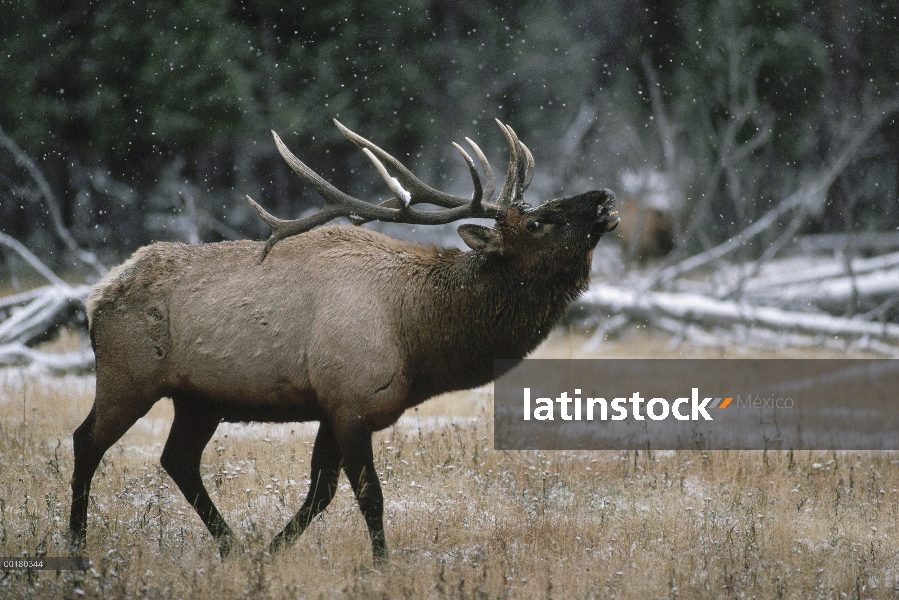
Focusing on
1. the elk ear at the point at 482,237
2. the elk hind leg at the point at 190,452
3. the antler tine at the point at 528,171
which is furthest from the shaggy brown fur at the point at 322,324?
the antler tine at the point at 528,171

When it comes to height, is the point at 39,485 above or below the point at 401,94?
below

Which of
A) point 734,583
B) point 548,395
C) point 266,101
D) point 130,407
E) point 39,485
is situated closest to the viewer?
point 734,583

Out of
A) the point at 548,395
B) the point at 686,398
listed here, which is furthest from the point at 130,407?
the point at 686,398

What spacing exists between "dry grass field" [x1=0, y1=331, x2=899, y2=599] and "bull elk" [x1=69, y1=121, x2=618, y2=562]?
0.35 m

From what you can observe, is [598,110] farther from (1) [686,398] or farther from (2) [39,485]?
(2) [39,485]

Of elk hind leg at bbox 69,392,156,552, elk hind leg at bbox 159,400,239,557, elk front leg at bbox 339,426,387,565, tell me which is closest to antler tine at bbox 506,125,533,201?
elk front leg at bbox 339,426,387,565

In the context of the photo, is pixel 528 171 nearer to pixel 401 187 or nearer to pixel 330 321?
pixel 401 187

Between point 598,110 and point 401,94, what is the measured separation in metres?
5.11

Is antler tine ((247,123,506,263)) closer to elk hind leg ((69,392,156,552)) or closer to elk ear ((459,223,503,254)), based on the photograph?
elk ear ((459,223,503,254))

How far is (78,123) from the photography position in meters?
14.5

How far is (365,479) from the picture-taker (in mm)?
4902

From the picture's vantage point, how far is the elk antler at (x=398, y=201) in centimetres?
529

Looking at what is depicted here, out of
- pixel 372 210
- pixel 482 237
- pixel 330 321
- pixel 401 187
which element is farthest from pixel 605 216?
pixel 330 321

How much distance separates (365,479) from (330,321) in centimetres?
86
